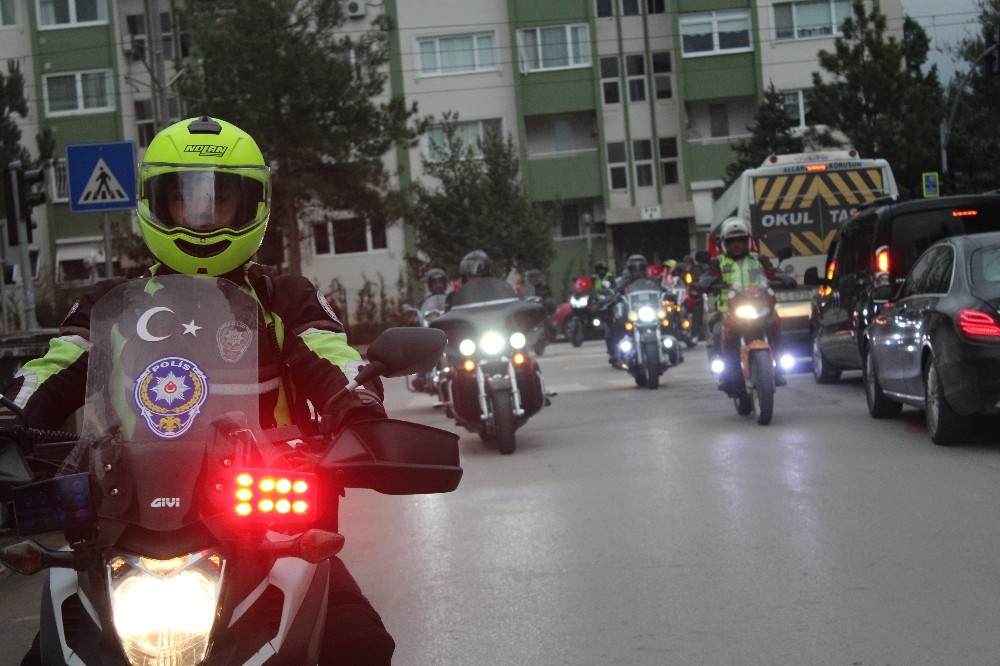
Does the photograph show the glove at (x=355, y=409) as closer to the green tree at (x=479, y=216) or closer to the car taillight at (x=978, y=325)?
the car taillight at (x=978, y=325)

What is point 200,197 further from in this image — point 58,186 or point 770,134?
point 58,186

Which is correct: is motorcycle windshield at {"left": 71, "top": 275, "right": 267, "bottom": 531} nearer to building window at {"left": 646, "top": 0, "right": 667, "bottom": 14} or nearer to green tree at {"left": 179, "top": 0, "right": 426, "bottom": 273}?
green tree at {"left": 179, "top": 0, "right": 426, "bottom": 273}

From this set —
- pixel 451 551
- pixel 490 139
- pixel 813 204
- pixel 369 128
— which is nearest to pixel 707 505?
pixel 451 551

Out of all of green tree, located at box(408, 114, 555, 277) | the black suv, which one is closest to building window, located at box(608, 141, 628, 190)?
green tree, located at box(408, 114, 555, 277)

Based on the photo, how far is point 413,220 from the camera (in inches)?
1731

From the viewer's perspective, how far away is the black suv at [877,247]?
13.9 meters

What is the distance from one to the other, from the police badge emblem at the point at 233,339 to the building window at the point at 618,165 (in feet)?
168

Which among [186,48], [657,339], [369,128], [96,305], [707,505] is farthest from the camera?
[186,48]

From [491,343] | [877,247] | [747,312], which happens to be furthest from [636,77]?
[491,343]

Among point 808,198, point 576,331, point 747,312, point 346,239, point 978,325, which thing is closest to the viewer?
point 978,325

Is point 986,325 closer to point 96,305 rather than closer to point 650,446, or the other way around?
point 650,446

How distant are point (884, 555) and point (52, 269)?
143ft

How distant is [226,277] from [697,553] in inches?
174

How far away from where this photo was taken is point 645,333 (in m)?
18.1
